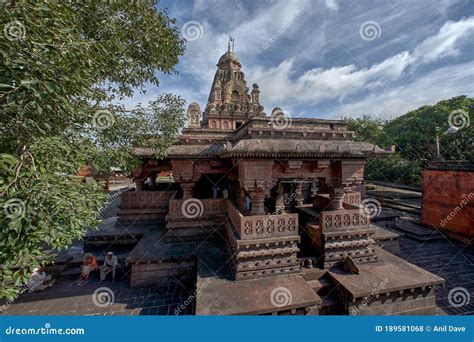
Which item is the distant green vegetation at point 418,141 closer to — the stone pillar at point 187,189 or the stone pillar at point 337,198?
the stone pillar at point 337,198

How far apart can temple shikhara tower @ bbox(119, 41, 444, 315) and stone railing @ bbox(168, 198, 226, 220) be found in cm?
5

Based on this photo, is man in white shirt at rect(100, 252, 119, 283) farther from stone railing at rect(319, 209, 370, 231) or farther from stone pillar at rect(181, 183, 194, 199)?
stone railing at rect(319, 209, 370, 231)

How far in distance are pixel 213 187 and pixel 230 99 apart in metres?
14.0

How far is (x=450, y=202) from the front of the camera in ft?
37.7

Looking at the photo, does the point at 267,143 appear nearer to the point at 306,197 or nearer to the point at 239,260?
the point at 239,260

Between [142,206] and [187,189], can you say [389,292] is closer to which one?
[187,189]

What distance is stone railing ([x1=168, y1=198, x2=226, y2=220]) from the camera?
29.8 feet

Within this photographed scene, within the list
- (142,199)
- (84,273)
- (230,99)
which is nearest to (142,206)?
(142,199)

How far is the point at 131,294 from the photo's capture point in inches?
265

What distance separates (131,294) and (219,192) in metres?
7.33

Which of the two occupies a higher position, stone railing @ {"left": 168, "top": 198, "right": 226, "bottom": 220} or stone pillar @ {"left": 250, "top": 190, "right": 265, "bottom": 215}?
stone pillar @ {"left": 250, "top": 190, "right": 265, "bottom": 215}

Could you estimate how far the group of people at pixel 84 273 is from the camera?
6.85 meters

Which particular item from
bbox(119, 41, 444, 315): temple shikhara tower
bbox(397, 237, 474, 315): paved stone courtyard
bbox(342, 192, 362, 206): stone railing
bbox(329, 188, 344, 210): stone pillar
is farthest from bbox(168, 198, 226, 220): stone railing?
bbox(397, 237, 474, 315): paved stone courtyard

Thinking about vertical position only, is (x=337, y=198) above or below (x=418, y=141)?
below
